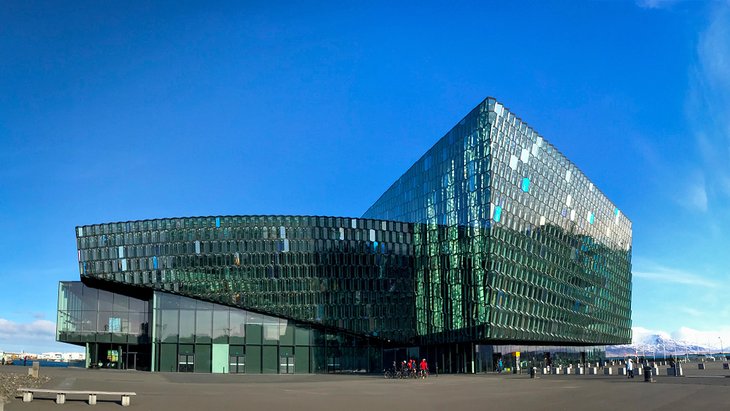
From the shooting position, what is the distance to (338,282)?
72875 mm

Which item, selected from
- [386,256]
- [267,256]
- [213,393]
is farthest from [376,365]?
[213,393]

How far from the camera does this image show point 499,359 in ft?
259

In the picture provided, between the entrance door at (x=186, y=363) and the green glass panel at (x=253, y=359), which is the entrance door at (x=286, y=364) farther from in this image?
the entrance door at (x=186, y=363)

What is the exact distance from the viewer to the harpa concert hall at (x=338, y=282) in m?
70.7

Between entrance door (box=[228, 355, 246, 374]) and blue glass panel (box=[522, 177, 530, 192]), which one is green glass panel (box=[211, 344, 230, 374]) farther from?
blue glass panel (box=[522, 177, 530, 192])

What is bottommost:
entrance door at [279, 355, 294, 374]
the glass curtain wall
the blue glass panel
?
entrance door at [279, 355, 294, 374]

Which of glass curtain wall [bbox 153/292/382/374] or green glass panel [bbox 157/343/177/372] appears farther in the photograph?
glass curtain wall [bbox 153/292/382/374]

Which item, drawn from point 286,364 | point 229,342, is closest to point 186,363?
point 229,342

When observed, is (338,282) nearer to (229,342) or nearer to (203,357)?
(229,342)

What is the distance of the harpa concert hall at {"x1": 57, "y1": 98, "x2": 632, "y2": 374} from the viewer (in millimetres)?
70688

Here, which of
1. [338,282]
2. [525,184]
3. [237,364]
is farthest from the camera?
[525,184]

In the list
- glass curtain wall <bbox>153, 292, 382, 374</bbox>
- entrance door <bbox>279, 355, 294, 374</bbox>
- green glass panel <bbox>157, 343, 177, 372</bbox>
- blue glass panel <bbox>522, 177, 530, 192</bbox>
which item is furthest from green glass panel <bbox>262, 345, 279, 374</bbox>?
blue glass panel <bbox>522, 177, 530, 192</bbox>

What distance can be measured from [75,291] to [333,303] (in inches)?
1064

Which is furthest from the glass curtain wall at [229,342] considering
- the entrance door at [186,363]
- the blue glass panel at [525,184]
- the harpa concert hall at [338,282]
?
the blue glass panel at [525,184]
